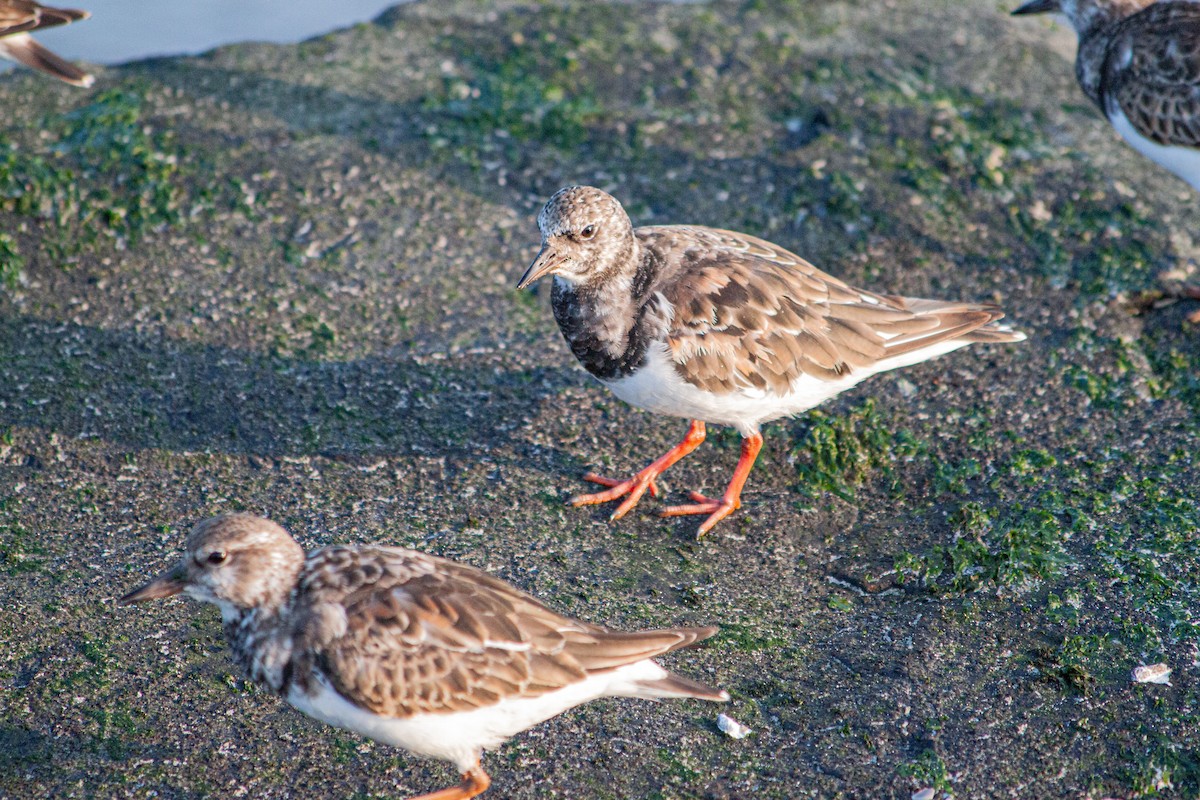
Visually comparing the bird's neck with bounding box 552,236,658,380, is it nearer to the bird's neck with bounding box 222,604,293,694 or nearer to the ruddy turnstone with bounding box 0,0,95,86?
the bird's neck with bounding box 222,604,293,694

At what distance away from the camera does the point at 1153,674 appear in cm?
385

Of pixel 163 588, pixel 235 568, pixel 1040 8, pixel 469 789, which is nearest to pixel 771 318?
pixel 469 789

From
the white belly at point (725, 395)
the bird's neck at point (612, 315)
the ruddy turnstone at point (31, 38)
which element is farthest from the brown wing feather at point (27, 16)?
the white belly at point (725, 395)

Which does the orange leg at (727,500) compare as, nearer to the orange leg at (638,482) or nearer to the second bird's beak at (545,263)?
the orange leg at (638,482)

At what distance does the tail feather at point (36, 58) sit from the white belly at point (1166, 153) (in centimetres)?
562

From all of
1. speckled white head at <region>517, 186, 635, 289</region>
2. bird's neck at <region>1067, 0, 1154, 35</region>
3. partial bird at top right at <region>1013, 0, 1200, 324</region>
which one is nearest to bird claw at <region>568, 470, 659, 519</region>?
speckled white head at <region>517, 186, 635, 289</region>

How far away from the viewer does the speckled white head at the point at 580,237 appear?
4.46 m

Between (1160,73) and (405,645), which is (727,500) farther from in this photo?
(1160,73)

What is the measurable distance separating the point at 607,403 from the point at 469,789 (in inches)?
90.0

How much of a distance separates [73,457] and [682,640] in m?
2.74

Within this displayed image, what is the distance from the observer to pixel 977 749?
3602 mm

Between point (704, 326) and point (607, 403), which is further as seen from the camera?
point (607, 403)

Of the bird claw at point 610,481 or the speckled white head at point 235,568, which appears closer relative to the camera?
the speckled white head at point 235,568

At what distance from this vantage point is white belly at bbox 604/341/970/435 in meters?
4.44
